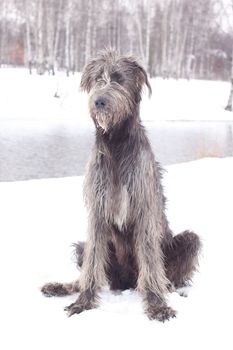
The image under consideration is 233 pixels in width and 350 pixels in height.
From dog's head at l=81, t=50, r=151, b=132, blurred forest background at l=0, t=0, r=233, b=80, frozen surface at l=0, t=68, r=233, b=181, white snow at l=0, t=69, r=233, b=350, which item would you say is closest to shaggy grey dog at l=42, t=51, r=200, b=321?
dog's head at l=81, t=50, r=151, b=132

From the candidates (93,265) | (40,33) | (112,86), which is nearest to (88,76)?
(112,86)

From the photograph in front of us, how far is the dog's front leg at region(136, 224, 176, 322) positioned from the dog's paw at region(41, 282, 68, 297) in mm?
595

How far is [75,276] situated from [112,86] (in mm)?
1723

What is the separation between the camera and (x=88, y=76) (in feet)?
11.1

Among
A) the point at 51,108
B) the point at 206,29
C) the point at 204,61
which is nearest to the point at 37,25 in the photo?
the point at 51,108

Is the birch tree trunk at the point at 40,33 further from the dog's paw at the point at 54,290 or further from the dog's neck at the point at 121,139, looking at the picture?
the dog's neck at the point at 121,139

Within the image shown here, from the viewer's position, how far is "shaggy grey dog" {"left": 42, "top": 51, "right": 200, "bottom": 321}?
128 inches

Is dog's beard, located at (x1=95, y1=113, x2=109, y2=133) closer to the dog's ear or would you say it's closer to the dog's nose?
the dog's nose

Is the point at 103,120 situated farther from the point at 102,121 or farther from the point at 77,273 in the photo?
the point at 77,273

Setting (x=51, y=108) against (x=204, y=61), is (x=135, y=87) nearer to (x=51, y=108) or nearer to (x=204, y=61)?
(x=51, y=108)

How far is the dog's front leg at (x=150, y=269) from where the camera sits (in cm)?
349

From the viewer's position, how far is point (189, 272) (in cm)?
382

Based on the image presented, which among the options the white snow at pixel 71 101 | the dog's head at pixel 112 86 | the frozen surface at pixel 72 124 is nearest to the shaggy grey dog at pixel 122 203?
the dog's head at pixel 112 86

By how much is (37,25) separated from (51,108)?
28.2 ft
